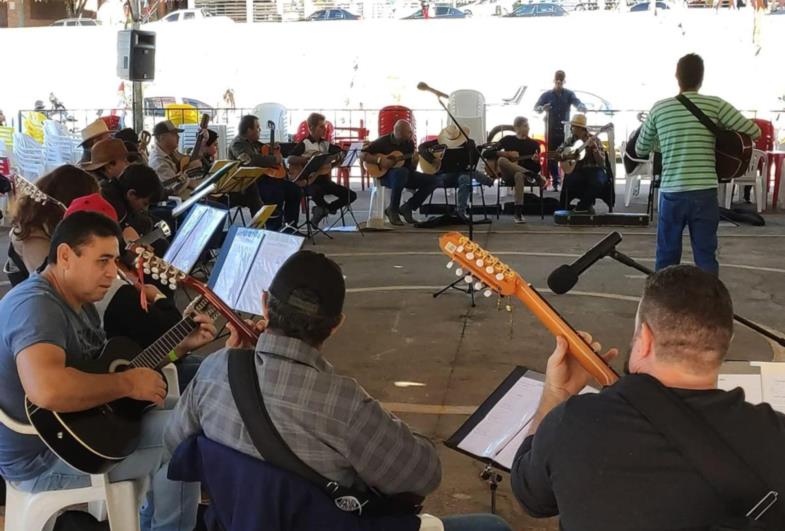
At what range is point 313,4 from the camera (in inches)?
1394

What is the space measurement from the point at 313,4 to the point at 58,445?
3440 cm

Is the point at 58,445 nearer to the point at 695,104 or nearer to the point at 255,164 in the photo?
the point at 695,104

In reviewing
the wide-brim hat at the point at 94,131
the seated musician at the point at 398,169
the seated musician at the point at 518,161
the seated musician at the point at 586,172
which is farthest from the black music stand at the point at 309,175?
the seated musician at the point at 586,172

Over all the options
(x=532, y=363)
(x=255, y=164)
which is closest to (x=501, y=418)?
(x=532, y=363)

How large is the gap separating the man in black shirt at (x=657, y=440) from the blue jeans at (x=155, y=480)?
4.77ft

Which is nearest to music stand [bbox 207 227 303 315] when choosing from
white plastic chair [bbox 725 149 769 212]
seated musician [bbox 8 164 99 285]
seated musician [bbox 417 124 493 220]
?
seated musician [bbox 8 164 99 285]

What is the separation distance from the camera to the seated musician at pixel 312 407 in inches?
Answer: 82.9

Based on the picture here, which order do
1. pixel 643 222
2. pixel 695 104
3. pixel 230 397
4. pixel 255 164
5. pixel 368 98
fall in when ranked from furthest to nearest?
pixel 368 98 → pixel 643 222 → pixel 255 164 → pixel 695 104 → pixel 230 397

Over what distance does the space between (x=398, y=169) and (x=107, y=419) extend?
28.3 feet

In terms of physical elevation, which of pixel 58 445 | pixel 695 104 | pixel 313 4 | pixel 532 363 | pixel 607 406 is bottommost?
pixel 532 363

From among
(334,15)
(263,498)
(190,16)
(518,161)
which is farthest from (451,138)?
(190,16)

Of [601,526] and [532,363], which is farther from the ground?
[601,526]

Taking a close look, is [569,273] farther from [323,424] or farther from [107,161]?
[107,161]

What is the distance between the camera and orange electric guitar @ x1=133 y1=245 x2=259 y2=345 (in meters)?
2.89
